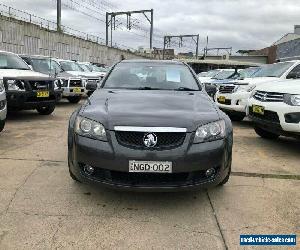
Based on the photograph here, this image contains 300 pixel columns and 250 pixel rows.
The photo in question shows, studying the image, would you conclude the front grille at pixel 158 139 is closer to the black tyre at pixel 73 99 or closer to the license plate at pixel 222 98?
the license plate at pixel 222 98

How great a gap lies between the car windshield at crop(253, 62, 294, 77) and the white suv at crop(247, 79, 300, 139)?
2397 mm

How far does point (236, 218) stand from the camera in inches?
→ 132

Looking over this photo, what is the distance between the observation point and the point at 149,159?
10.6ft

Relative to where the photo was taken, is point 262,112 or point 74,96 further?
point 74,96

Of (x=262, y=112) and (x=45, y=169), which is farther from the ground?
(x=262, y=112)

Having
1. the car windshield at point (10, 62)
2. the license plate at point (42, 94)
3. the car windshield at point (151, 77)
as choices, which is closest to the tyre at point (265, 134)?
the car windshield at point (151, 77)

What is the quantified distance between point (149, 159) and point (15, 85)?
226 inches

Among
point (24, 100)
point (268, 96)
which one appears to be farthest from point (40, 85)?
point (268, 96)

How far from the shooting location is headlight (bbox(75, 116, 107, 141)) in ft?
11.1

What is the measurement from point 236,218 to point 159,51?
5733cm

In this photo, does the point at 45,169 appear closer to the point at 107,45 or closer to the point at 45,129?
the point at 45,129

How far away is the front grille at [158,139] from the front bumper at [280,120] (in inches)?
107

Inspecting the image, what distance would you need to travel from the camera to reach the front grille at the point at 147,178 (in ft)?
10.9

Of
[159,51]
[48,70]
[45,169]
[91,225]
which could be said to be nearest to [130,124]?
[91,225]
